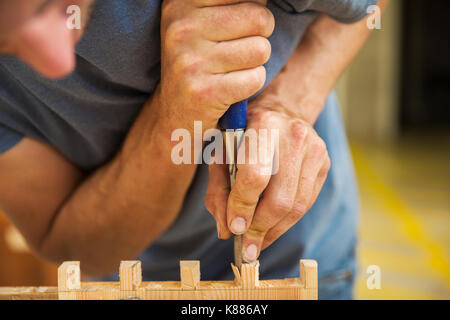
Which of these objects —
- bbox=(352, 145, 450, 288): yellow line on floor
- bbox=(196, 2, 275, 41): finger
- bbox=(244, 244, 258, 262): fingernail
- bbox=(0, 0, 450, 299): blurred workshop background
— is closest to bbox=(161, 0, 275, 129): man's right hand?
bbox=(196, 2, 275, 41): finger

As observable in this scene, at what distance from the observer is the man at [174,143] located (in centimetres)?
36

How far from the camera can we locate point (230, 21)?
0.35 m

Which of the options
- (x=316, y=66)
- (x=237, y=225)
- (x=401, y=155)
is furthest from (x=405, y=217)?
(x=237, y=225)

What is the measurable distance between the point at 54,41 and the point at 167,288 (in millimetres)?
203

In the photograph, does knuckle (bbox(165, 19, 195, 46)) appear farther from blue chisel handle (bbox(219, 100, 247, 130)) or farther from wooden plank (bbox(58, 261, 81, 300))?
wooden plank (bbox(58, 261, 81, 300))

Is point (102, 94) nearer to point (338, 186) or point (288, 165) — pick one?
point (288, 165)

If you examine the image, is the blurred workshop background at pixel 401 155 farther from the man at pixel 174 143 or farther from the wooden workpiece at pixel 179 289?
the wooden workpiece at pixel 179 289

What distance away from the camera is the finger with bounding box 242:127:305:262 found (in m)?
0.37

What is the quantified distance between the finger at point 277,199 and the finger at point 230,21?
8cm

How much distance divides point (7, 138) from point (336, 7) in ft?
0.94

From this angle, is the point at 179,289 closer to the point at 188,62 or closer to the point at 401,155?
the point at 188,62

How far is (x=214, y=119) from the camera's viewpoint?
386 millimetres
